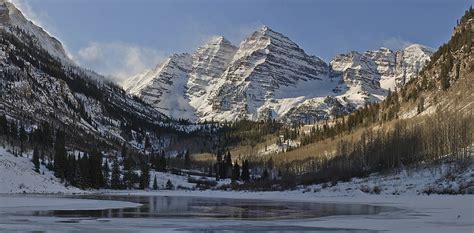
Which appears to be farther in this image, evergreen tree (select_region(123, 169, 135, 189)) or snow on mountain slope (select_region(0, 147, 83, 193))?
evergreen tree (select_region(123, 169, 135, 189))

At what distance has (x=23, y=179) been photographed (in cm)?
12331

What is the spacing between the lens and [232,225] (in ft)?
109

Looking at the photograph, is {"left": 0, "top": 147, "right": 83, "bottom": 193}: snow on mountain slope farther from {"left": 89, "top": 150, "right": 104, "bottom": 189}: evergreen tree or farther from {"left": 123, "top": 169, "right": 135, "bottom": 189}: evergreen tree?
{"left": 123, "top": 169, "right": 135, "bottom": 189}: evergreen tree

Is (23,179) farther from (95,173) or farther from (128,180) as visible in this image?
(128,180)

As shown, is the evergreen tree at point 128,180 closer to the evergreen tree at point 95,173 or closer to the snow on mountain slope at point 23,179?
the evergreen tree at point 95,173

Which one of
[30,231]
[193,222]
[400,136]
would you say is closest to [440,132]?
[400,136]

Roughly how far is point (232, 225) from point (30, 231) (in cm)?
1172

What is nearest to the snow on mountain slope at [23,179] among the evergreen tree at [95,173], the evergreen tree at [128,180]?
the evergreen tree at [95,173]

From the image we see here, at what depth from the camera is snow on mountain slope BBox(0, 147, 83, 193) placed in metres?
117

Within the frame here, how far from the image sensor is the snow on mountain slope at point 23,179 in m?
117

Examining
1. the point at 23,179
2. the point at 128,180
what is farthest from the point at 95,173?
the point at 23,179

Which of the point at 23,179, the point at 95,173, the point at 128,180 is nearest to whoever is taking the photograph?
the point at 23,179

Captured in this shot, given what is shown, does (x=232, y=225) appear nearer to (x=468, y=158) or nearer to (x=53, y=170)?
(x=468, y=158)

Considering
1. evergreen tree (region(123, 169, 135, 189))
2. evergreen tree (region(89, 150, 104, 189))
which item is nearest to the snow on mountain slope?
evergreen tree (region(89, 150, 104, 189))
